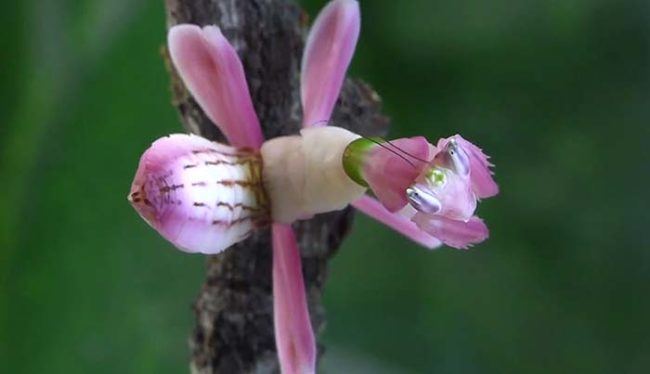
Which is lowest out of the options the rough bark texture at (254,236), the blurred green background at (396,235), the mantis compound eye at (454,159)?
the blurred green background at (396,235)

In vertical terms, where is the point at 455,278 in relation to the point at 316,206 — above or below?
below

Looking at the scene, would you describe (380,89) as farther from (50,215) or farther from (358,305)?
(50,215)

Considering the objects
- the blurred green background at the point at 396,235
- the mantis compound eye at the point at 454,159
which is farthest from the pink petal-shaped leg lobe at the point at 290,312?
the blurred green background at the point at 396,235

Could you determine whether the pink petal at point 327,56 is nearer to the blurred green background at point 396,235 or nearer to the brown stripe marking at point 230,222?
the brown stripe marking at point 230,222

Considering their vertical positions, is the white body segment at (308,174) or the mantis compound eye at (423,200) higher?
the mantis compound eye at (423,200)

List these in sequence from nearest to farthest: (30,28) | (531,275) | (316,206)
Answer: (316,206) < (30,28) < (531,275)

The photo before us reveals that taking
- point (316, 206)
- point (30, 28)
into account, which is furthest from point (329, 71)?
point (30, 28)

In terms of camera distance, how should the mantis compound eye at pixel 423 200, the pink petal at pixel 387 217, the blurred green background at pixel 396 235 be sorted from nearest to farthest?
1. the mantis compound eye at pixel 423 200
2. the pink petal at pixel 387 217
3. the blurred green background at pixel 396 235
